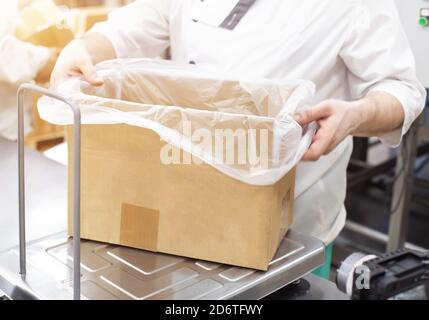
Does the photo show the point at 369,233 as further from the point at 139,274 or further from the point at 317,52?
the point at 139,274

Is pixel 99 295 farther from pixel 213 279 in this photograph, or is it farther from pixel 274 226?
pixel 274 226

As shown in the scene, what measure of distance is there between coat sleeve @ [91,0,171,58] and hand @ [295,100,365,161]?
579 mm

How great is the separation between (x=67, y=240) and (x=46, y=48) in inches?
49.4

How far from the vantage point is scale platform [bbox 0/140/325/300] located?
0.90 metres

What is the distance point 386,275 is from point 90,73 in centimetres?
69

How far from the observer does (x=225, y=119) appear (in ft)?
2.85

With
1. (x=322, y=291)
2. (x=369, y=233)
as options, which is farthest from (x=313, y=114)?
(x=369, y=233)

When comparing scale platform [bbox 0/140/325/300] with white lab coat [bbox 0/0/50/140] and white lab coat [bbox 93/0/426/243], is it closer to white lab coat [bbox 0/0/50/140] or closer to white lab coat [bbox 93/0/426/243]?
white lab coat [bbox 93/0/426/243]

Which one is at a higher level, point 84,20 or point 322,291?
point 84,20

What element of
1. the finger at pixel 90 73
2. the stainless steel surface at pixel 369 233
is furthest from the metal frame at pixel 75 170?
the stainless steel surface at pixel 369 233

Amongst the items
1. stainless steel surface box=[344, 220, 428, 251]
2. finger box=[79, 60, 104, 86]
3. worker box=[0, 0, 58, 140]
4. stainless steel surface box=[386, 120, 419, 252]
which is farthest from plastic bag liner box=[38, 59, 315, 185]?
stainless steel surface box=[344, 220, 428, 251]

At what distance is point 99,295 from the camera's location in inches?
34.9

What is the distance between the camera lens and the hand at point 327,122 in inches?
38.0

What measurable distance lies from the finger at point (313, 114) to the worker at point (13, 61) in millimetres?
1285
